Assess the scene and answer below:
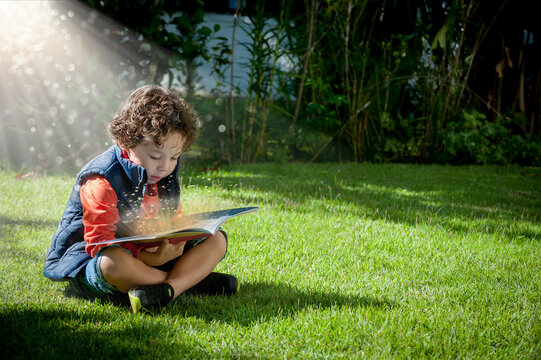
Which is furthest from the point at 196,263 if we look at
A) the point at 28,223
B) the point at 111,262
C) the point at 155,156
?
the point at 28,223

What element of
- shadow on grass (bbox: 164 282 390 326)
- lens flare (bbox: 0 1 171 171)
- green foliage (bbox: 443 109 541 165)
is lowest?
shadow on grass (bbox: 164 282 390 326)

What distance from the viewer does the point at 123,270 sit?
194cm

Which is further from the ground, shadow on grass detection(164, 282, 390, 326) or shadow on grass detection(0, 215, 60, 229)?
Answer: shadow on grass detection(0, 215, 60, 229)

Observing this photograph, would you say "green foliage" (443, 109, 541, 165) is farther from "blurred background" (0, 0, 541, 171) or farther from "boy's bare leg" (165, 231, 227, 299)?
"boy's bare leg" (165, 231, 227, 299)

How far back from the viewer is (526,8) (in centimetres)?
726

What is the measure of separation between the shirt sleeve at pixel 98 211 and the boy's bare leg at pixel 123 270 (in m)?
0.06

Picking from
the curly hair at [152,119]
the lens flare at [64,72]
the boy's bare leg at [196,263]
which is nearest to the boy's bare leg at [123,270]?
the boy's bare leg at [196,263]

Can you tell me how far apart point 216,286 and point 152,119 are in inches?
32.1

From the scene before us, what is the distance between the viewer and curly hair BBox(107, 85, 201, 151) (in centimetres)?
210

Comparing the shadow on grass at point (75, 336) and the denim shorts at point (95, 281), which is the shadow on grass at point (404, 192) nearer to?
the denim shorts at point (95, 281)

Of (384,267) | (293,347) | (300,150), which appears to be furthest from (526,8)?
(293,347)

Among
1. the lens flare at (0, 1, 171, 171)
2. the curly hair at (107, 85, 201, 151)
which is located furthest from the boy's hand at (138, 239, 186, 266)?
the lens flare at (0, 1, 171, 171)

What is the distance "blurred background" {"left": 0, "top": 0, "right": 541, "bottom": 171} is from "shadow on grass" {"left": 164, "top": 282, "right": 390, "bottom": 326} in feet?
10.5

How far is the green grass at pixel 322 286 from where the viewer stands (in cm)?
176
